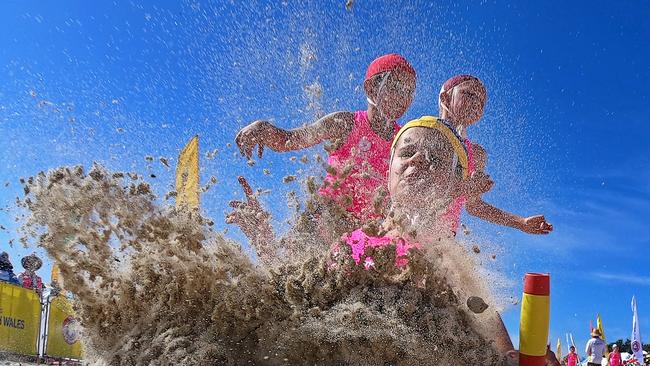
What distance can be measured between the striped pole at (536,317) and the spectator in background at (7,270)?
8670mm

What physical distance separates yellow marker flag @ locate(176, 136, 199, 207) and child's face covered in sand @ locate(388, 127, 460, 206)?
3.56ft

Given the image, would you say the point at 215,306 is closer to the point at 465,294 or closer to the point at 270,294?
the point at 270,294

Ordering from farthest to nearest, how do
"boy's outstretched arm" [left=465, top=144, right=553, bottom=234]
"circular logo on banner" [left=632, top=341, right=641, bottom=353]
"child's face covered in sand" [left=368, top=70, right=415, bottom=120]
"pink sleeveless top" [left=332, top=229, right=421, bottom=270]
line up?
"circular logo on banner" [left=632, top=341, right=641, bottom=353]
"boy's outstretched arm" [left=465, top=144, right=553, bottom=234]
"child's face covered in sand" [left=368, top=70, right=415, bottom=120]
"pink sleeveless top" [left=332, top=229, right=421, bottom=270]

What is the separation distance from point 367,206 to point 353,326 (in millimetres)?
705

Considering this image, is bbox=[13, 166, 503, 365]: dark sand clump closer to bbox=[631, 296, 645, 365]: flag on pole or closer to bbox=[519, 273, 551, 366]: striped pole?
bbox=[519, 273, 551, 366]: striped pole

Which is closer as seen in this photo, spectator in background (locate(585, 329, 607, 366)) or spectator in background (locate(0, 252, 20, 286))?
spectator in background (locate(0, 252, 20, 286))

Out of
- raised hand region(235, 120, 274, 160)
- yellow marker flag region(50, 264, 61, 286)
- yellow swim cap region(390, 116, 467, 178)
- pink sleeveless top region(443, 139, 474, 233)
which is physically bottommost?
yellow marker flag region(50, 264, 61, 286)

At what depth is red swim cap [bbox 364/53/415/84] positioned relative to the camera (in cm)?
367

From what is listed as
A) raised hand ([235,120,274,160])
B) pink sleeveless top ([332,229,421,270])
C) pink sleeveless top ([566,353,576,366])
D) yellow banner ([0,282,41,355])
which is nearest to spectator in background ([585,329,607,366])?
pink sleeveless top ([566,353,576,366])

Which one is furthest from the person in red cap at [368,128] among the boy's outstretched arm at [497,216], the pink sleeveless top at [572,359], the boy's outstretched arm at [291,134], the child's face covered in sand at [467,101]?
the pink sleeveless top at [572,359]

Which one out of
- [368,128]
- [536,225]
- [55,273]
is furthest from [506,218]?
[55,273]

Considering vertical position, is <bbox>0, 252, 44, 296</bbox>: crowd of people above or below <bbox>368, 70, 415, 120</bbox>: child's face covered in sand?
below

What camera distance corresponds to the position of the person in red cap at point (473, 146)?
3.36 m

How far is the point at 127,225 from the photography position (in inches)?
106
